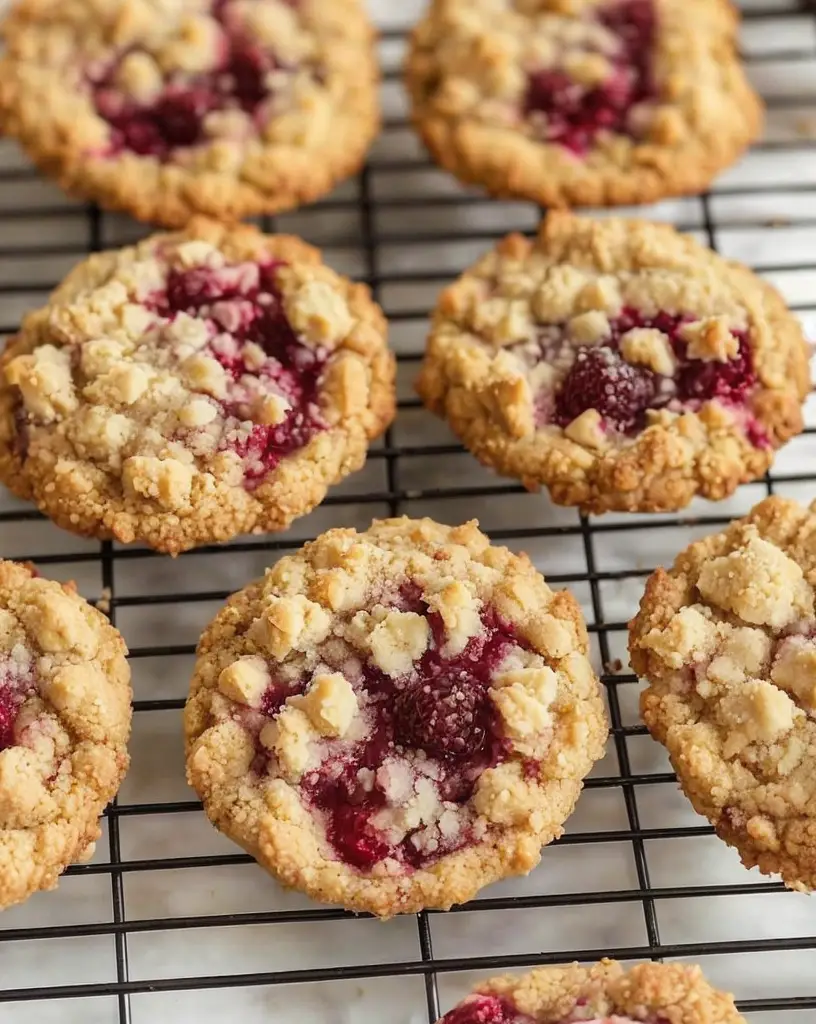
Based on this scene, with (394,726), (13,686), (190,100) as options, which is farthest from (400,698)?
(190,100)

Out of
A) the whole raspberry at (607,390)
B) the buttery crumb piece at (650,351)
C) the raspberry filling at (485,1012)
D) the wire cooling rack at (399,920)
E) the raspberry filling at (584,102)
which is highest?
the raspberry filling at (584,102)

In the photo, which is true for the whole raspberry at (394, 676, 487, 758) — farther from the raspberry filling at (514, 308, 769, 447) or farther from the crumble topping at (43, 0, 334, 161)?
the crumble topping at (43, 0, 334, 161)

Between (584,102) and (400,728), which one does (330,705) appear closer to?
(400,728)

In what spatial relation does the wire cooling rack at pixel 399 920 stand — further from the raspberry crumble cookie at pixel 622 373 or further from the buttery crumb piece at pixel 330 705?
the buttery crumb piece at pixel 330 705

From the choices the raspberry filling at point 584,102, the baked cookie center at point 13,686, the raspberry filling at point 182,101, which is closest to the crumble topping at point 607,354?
the raspberry filling at point 584,102

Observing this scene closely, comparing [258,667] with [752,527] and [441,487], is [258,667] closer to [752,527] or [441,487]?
[441,487]
